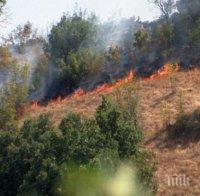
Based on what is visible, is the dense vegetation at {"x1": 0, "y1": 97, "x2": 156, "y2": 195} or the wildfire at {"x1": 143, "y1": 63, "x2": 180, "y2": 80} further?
the wildfire at {"x1": 143, "y1": 63, "x2": 180, "y2": 80}

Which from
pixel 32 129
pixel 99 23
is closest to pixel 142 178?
pixel 32 129

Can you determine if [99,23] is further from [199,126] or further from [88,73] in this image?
[199,126]

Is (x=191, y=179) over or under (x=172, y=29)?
under

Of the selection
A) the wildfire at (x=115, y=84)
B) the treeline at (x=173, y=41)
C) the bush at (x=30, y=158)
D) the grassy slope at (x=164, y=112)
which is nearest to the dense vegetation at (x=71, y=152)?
the bush at (x=30, y=158)

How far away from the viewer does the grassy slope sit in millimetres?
18594

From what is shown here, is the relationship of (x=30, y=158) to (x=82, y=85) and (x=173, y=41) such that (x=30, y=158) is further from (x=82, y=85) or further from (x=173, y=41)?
(x=173, y=41)

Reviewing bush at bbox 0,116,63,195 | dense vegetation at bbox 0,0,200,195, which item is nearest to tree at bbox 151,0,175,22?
dense vegetation at bbox 0,0,200,195

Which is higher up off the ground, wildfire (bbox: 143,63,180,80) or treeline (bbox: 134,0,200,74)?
treeline (bbox: 134,0,200,74)

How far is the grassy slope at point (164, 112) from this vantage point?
1859 centimetres

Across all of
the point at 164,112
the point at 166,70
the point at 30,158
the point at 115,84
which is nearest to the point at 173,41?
the point at 166,70

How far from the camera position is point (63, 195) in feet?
47.0

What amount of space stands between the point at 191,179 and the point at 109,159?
5.44m

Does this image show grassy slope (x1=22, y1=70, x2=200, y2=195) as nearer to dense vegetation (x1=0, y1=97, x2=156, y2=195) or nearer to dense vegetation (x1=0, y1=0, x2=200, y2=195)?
dense vegetation (x1=0, y1=0, x2=200, y2=195)

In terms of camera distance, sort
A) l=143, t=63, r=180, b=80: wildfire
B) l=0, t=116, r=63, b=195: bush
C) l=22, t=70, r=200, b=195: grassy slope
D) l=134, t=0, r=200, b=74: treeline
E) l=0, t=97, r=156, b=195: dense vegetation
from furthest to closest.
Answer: l=134, t=0, r=200, b=74: treeline < l=143, t=63, r=180, b=80: wildfire < l=22, t=70, r=200, b=195: grassy slope < l=0, t=116, r=63, b=195: bush < l=0, t=97, r=156, b=195: dense vegetation
